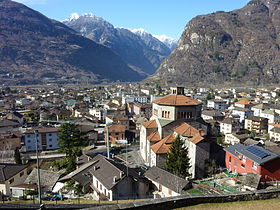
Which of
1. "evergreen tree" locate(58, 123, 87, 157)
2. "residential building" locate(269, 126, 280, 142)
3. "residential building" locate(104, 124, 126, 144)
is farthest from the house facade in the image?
"residential building" locate(269, 126, 280, 142)

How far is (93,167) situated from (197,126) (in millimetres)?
20417

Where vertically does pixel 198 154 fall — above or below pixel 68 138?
above

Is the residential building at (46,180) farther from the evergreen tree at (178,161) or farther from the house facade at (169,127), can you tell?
the evergreen tree at (178,161)

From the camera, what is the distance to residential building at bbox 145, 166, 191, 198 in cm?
2559

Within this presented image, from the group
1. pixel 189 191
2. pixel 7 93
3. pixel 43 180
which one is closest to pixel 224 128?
pixel 189 191

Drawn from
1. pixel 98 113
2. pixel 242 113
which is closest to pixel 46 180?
pixel 98 113

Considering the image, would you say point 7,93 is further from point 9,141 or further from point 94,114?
point 9,141

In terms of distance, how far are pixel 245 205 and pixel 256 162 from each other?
1658 centimetres

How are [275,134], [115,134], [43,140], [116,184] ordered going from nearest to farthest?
1. [116,184]
2. [43,140]
3. [115,134]
4. [275,134]

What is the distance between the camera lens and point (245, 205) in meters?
14.1

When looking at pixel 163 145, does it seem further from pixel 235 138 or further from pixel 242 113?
pixel 242 113

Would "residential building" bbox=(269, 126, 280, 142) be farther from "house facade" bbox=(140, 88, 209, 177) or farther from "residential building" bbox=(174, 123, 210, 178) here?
"residential building" bbox=(174, 123, 210, 178)

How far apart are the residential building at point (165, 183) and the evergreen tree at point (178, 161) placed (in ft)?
9.55

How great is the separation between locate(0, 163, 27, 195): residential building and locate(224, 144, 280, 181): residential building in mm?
31947
